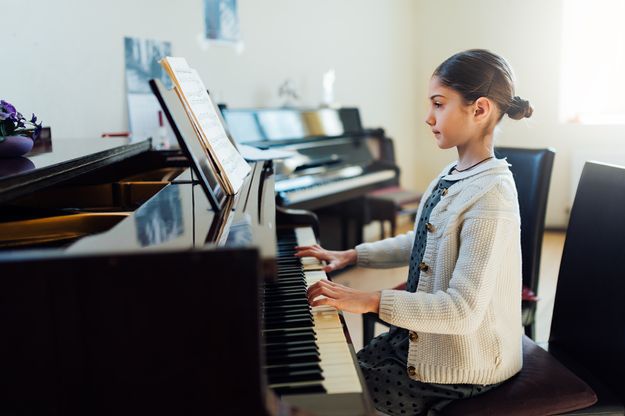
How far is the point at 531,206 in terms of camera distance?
2100mm

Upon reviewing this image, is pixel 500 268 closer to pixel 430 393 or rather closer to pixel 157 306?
pixel 430 393

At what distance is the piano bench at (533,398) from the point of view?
136 centimetres

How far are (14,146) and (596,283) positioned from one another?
1.48m

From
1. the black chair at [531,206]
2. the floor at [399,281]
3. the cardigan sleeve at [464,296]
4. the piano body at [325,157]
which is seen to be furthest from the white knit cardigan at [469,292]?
the piano body at [325,157]

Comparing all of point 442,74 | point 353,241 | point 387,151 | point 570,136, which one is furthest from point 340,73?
point 442,74

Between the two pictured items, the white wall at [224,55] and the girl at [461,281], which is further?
the white wall at [224,55]

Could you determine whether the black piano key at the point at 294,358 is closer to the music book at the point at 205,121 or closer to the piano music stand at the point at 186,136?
the piano music stand at the point at 186,136

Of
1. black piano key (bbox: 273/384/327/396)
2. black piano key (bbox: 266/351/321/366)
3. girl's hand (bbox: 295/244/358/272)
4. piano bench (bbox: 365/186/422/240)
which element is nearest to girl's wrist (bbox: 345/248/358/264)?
girl's hand (bbox: 295/244/358/272)

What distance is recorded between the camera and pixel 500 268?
137 cm

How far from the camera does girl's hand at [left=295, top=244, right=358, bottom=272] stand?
1729 mm

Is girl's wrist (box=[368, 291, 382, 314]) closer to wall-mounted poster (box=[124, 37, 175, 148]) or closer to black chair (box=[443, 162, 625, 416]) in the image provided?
black chair (box=[443, 162, 625, 416])

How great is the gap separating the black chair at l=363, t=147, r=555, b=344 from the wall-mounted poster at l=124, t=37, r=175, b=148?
172 centimetres

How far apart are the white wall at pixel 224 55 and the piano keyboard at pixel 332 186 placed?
86cm

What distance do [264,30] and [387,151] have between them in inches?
50.2
